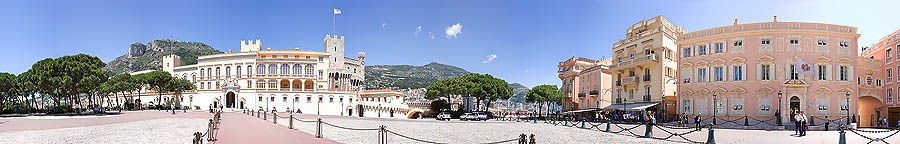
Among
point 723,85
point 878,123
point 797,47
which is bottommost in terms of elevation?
point 878,123

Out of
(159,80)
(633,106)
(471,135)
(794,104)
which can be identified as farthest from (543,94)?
(471,135)

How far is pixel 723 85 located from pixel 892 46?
39.6 ft

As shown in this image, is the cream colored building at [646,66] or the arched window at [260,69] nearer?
the cream colored building at [646,66]

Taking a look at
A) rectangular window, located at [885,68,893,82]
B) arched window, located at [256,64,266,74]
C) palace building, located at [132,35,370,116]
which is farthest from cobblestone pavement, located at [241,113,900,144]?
arched window, located at [256,64,266,74]

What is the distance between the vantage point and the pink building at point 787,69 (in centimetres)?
3281

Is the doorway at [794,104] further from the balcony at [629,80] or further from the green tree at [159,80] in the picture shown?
the green tree at [159,80]

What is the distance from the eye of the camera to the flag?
32.6 meters

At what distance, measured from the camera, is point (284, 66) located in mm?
83375

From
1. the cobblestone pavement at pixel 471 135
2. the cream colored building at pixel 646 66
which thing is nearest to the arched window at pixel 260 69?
the cream colored building at pixel 646 66

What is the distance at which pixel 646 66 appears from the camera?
4438 cm

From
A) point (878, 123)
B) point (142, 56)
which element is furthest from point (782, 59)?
point (142, 56)

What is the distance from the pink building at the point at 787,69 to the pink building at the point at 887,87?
4.99 metres

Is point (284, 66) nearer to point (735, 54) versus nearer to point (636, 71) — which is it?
point (636, 71)

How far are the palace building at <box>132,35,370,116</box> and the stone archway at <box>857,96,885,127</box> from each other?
56377 mm
